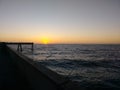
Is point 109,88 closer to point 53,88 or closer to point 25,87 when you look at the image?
point 25,87

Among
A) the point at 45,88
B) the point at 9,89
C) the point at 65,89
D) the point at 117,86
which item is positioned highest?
the point at 65,89

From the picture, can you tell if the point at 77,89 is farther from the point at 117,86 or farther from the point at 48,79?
the point at 117,86

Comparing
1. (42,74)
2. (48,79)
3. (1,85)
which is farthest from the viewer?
(1,85)

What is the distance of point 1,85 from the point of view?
16.6 ft

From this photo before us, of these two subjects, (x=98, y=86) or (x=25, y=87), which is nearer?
(x=25, y=87)

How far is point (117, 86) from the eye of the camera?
39.6 feet

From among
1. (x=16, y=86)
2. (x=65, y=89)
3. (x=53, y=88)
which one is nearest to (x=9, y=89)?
(x=16, y=86)

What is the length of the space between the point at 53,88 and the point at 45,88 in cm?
48

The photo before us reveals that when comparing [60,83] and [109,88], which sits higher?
[60,83]

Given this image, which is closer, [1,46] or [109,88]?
[109,88]

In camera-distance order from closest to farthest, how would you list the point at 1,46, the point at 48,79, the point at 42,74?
the point at 48,79 < the point at 42,74 < the point at 1,46

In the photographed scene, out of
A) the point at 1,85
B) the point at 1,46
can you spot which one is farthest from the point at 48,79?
the point at 1,46

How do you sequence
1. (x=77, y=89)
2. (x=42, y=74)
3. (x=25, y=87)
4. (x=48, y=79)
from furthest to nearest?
1. (x=25, y=87)
2. (x=42, y=74)
3. (x=48, y=79)
4. (x=77, y=89)

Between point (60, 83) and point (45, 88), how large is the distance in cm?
65
